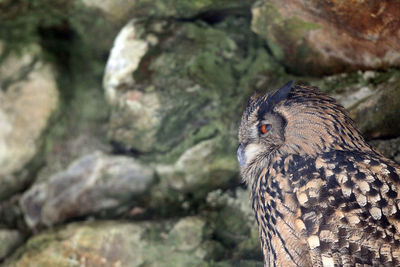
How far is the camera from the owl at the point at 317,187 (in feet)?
4.86

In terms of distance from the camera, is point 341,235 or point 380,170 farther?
point 380,170

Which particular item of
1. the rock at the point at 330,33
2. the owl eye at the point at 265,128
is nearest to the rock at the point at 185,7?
the rock at the point at 330,33

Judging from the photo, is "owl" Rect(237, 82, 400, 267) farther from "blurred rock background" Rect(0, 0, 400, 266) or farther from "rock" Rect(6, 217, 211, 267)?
"rock" Rect(6, 217, 211, 267)

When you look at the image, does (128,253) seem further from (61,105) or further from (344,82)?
(344,82)

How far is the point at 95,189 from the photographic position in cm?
275

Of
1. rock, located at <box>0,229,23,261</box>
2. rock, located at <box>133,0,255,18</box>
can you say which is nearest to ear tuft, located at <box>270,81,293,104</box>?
rock, located at <box>133,0,255,18</box>

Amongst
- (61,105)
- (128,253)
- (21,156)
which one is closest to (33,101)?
(61,105)

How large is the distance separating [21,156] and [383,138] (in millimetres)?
2429

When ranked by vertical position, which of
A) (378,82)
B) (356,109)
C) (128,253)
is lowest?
(128,253)

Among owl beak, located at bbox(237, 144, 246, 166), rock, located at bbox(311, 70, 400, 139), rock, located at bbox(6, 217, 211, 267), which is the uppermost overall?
rock, located at bbox(311, 70, 400, 139)

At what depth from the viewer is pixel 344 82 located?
228cm

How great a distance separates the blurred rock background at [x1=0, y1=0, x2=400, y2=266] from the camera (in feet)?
7.27

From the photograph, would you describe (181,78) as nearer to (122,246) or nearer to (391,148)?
(122,246)

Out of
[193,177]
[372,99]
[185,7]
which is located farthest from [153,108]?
[372,99]
